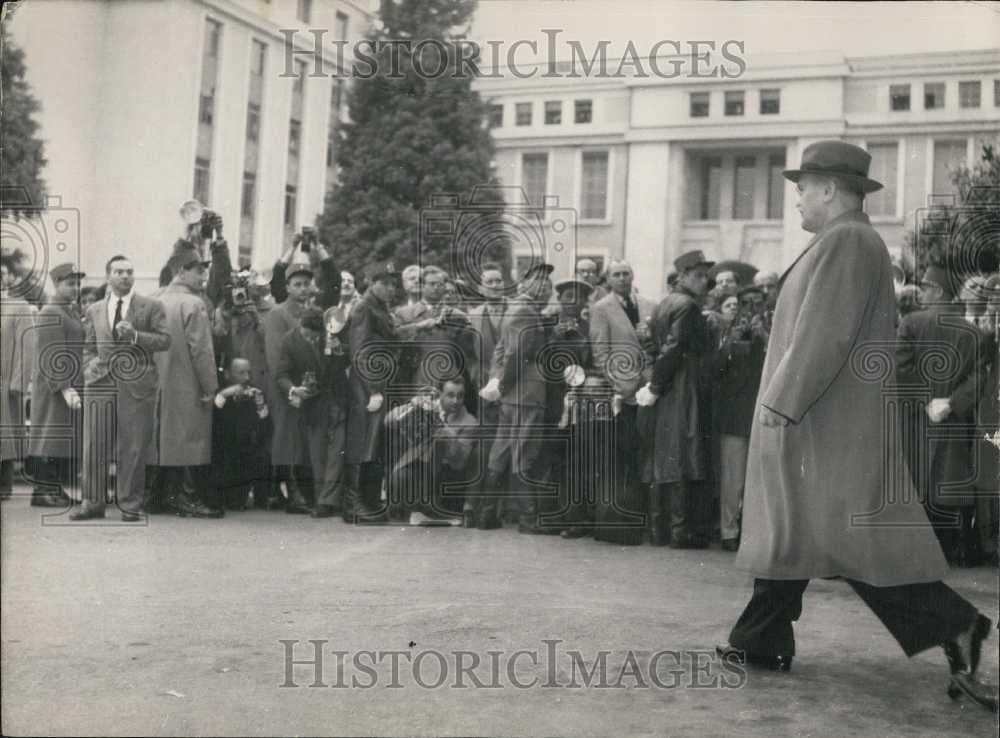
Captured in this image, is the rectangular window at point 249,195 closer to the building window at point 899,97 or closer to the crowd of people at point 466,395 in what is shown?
the crowd of people at point 466,395

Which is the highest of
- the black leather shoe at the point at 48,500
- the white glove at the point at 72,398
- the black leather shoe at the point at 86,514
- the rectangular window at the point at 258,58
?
the rectangular window at the point at 258,58

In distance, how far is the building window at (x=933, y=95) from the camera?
178 inches

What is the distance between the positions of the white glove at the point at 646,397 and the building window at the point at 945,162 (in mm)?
2208

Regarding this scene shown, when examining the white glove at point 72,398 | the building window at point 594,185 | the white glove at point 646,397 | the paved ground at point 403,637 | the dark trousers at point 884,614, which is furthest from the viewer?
the white glove at point 646,397

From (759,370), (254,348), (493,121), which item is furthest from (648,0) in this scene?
(254,348)

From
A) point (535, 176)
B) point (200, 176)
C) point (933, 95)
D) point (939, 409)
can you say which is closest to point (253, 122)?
point (200, 176)

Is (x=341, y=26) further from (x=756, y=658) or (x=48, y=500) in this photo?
(x=756, y=658)

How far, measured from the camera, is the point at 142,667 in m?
3.90

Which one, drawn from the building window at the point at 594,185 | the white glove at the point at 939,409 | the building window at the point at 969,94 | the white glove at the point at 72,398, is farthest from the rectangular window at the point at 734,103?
the white glove at the point at 72,398

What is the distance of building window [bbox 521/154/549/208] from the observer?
16.0 feet

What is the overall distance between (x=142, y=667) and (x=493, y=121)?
2536 millimetres

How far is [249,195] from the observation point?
4.92 metres

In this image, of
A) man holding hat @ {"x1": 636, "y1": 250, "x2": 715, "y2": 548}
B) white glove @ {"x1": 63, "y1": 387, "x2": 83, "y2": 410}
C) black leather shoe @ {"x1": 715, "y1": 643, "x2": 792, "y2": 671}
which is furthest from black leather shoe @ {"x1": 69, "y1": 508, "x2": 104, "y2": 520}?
man holding hat @ {"x1": 636, "y1": 250, "x2": 715, "y2": 548}

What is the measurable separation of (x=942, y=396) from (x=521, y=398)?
7.88ft
